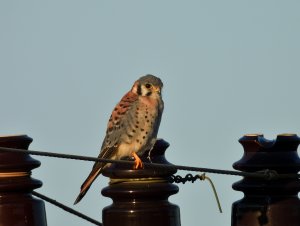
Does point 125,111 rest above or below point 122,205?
above

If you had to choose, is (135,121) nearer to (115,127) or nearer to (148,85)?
(115,127)

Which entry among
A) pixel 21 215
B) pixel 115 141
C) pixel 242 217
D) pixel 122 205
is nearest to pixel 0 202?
pixel 21 215

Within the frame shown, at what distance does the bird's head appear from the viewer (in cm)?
903

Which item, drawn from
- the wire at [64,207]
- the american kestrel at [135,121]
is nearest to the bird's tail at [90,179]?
the american kestrel at [135,121]

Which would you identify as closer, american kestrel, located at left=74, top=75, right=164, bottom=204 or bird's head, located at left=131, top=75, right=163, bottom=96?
american kestrel, located at left=74, top=75, right=164, bottom=204

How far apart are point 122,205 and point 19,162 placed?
758 mm

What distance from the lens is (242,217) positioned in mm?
5641

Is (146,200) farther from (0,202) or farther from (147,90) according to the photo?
(147,90)

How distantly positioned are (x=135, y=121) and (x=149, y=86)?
0.41 metres

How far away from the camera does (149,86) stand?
906 cm

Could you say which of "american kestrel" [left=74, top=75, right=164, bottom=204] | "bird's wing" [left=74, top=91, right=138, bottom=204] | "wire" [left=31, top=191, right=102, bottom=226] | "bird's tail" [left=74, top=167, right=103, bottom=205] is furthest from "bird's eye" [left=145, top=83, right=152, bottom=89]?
"wire" [left=31, top=191, right=102, bottom=226]

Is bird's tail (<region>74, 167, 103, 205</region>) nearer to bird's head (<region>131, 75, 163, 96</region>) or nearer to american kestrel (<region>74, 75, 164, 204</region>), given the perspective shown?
american kestrel (<region>74, 75, 164, 204</region>)

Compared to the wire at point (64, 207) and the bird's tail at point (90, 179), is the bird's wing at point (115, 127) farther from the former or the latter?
the wire at point (64, 207)

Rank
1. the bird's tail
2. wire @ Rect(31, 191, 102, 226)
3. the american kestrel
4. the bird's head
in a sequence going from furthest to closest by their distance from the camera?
1. the bird's head
2. the american kestrel
3. the bird's tail
4. wire @ Rect(31, 191, 102, 226)
